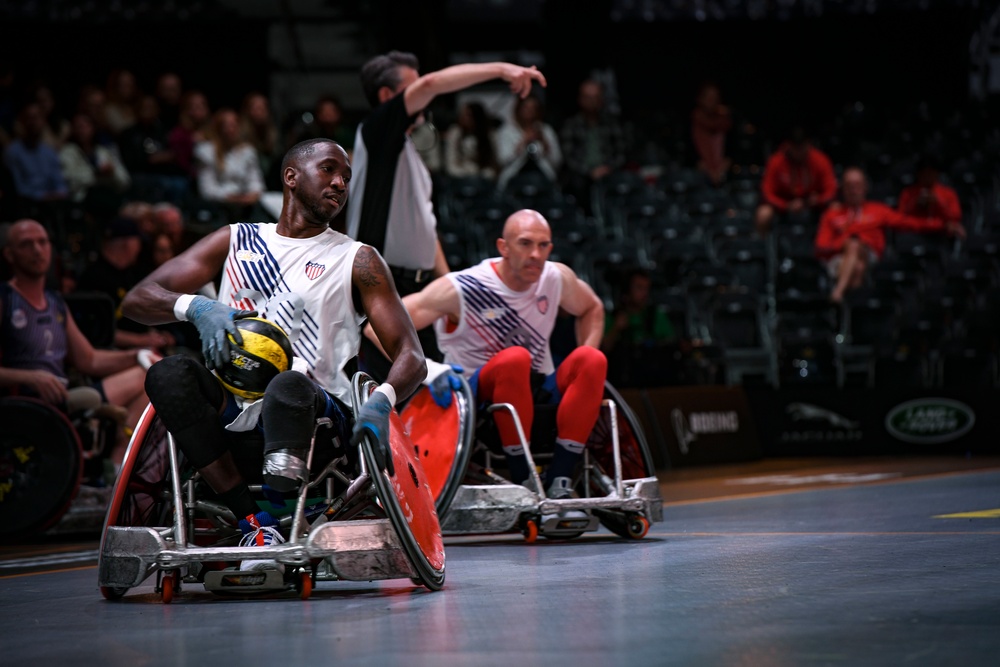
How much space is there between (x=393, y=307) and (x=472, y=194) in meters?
9.57

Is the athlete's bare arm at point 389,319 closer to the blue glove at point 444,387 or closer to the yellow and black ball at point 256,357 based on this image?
the yellow and black ball at point 256,357

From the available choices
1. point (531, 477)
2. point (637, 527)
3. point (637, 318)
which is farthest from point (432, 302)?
point (637, 318)

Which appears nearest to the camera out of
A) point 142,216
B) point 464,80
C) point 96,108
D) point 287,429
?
point 287,429

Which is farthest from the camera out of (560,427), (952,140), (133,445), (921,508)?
(952,140)

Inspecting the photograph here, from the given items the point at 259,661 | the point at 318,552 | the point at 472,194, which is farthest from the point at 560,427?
the point at 472,194

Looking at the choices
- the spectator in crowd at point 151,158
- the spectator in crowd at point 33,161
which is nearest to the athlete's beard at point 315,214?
the spectator in crowd at point 33,161

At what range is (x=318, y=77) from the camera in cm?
1761

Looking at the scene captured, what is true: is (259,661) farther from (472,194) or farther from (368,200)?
(472,194)

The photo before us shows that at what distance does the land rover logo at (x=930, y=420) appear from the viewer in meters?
12.5

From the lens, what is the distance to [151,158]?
12.6 meters

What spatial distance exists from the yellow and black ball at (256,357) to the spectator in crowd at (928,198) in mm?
11543

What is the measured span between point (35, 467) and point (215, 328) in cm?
307

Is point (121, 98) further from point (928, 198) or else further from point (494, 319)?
point (928, 198)

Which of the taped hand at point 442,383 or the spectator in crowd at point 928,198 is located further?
the spectator in crowd at point 928,198
